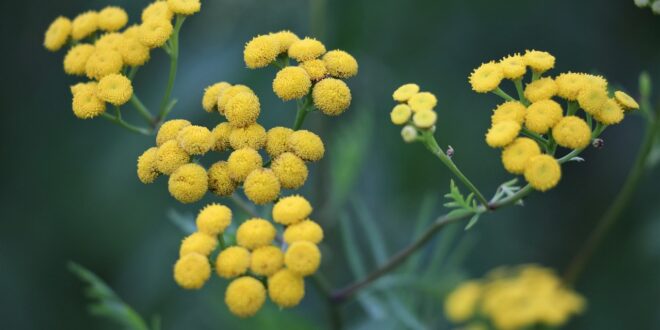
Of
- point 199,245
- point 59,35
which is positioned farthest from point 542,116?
point 59,35

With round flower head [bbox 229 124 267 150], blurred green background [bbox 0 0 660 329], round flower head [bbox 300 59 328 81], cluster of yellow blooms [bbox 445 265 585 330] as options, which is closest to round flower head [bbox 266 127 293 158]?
round flower head [bbox 229 124 267 150]

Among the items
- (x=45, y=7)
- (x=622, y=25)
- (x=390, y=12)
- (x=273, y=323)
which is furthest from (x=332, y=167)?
(x=45, y=7)

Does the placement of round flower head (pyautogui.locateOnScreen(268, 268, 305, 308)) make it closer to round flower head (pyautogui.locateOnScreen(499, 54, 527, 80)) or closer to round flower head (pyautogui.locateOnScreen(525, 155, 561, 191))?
round flower head (pyautogui.locateOnScreen(525, 155, 561, 191))

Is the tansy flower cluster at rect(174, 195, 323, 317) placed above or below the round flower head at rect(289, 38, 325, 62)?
below

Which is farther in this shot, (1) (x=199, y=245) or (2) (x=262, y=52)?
(2) (x=262, y=52)

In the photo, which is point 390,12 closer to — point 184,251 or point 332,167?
point 332,167

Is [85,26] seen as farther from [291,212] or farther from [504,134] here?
[504,134]

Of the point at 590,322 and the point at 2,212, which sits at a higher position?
the point at 2,212
